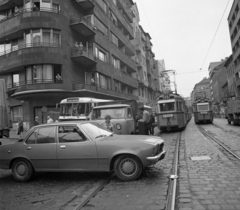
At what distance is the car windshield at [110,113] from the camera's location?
34.8 ft

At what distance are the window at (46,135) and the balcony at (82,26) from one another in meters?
20.7

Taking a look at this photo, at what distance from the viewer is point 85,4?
26.8m

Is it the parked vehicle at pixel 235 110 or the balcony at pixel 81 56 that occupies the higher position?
the balcony at pixel 81 56

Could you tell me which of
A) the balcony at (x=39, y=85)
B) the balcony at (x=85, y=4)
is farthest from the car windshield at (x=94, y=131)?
the balcony at (x=85, y=4)

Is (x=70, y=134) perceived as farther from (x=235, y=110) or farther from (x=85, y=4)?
(x=85, y=4)

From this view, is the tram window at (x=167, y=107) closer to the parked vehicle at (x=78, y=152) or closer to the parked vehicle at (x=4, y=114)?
the parked vehicle at (x=4, y=114)

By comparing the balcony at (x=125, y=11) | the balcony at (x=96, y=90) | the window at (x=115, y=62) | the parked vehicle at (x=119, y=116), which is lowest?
the parked vehicle at (x=119, y=116)

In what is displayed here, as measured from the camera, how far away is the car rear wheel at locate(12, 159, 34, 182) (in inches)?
224

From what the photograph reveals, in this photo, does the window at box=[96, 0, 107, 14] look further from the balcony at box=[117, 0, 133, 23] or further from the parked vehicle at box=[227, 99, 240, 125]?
the parked vehicle at box=[227, 99, 240, 125]

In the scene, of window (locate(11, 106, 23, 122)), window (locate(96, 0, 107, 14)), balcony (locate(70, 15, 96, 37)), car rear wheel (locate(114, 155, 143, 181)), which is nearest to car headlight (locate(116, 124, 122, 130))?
car rear wheel (locate(114, 155, 143, 181))

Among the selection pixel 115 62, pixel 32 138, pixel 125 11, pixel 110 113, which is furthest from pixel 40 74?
pixel 125 11

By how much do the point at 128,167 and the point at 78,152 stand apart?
123 centimetres

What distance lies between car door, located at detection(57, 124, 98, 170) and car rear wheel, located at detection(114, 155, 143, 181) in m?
0.54

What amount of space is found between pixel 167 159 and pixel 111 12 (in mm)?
31881
